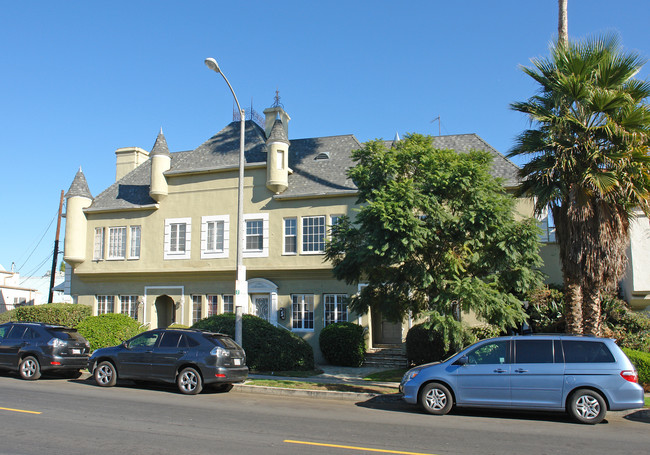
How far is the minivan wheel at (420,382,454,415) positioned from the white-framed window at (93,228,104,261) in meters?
19.7

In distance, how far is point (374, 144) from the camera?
47.4 feet

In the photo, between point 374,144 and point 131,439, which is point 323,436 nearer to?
point 131,439

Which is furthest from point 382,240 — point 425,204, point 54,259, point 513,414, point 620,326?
point 54,259

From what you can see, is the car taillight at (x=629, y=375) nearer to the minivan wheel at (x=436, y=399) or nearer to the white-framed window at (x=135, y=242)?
→ the minivan wheel at (x=436, y=399)

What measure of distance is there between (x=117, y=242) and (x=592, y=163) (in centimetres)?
2117

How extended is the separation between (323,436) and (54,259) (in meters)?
34.3

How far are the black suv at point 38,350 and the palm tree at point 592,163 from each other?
13.6 metres

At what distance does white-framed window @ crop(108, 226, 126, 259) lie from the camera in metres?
25.7

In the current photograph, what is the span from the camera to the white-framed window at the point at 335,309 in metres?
22.5

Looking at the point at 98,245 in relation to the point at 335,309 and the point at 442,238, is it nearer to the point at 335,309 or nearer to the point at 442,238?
the point at 335,309

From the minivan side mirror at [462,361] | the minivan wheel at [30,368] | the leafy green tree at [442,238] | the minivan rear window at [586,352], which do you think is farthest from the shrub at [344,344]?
the minivan rear window at [586,352]

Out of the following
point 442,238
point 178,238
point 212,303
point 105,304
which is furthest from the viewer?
point 105,304

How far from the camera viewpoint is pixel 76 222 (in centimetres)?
2609

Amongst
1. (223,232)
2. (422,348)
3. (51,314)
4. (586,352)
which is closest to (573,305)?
(586,352)
